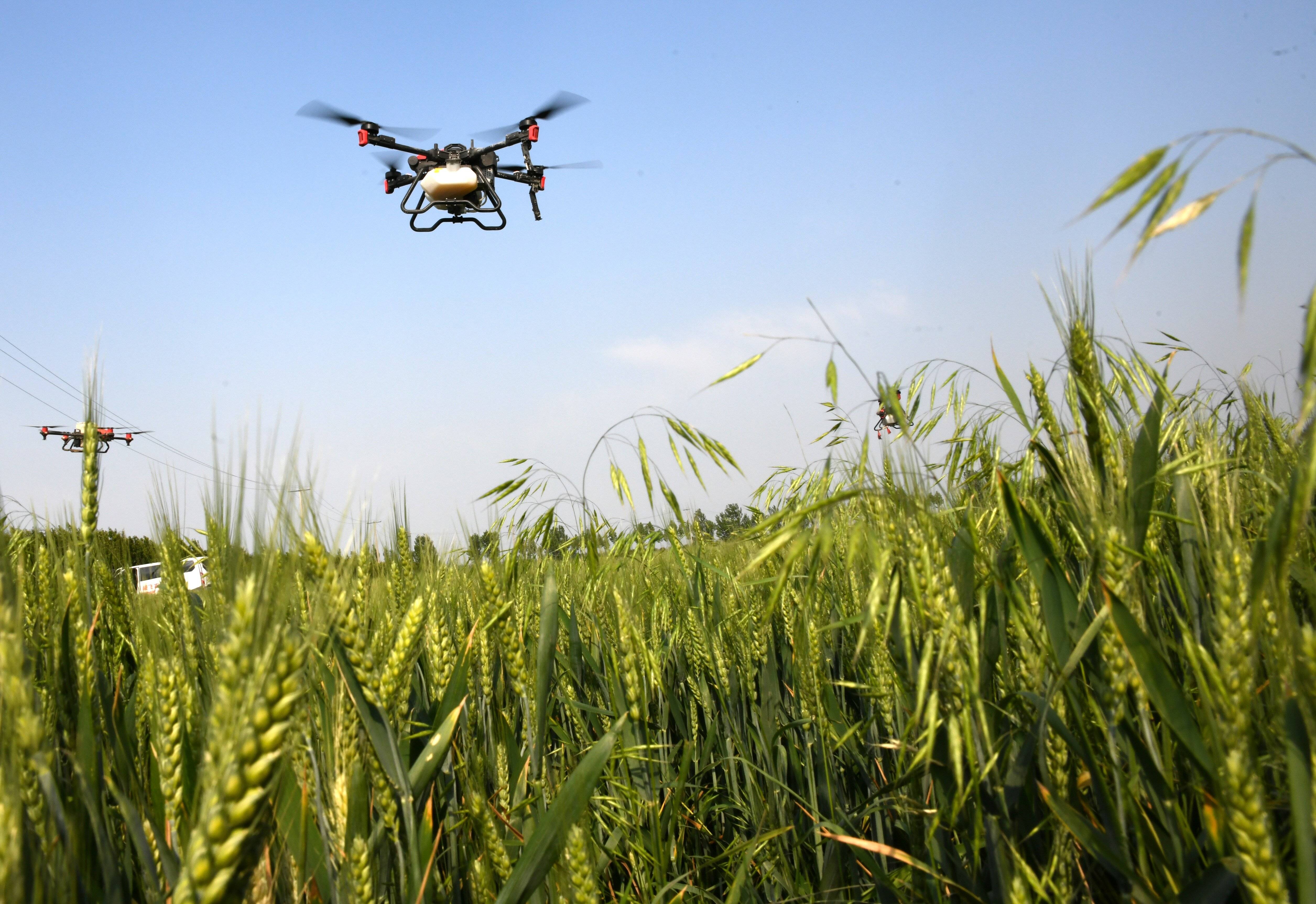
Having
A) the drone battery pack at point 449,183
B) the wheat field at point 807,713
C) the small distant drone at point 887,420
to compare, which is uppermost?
the drone battery pack at point 449,183

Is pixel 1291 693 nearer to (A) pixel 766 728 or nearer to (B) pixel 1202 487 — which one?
(B) pixel 1202 487

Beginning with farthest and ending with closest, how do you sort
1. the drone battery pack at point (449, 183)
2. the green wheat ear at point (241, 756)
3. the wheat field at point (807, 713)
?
the drone battery pack at point (449, 183) → the wheat field at point (807, 713) → the green wheat ear at point (241, 756)

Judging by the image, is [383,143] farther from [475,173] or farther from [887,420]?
[887,420]

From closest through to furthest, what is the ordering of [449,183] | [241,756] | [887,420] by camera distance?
[241,756] < [887,420] < [449,183]

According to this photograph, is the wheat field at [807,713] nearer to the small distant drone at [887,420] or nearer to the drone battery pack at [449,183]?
the small distant drone at [887,420]

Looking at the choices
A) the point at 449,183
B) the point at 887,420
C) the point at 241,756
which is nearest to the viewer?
the point at 241,756

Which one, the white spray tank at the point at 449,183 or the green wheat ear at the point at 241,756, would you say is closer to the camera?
the green wheat ear at the point at 241,756

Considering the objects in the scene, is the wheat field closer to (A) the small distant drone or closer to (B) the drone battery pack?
(A) the small distant drone

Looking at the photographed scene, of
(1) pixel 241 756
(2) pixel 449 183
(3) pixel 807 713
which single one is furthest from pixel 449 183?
(1) pixel 241 756

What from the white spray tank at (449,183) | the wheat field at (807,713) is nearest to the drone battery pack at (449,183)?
the white spray tank at (449,183)
